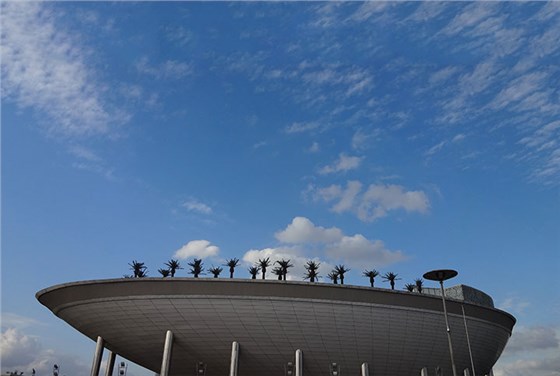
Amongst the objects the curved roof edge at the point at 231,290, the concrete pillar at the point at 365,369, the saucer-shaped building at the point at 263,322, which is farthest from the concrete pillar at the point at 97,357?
the concrete pillar at the point at 365,369

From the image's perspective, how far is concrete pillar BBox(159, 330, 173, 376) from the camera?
48128 millimetres

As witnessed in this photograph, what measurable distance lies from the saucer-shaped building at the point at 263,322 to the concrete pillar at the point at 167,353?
403 millimetres

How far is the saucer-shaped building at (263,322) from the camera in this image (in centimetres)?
4844

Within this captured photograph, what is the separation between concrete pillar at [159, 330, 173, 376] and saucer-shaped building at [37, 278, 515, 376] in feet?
1.32

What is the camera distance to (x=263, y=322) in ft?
162

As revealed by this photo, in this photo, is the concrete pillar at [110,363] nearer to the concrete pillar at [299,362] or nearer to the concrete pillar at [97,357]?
the concrete pillar at [97,357]

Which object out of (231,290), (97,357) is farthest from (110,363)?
(231,290)

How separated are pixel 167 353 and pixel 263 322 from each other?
11003 mm

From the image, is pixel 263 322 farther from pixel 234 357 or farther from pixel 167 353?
pixel 167 353

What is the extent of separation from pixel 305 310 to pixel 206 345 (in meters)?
12.7

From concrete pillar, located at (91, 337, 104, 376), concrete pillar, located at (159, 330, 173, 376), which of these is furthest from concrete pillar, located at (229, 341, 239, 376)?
concrete pillar, located at (91, 337, 104, 376)

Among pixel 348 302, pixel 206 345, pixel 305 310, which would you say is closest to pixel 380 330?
pixel 348 302

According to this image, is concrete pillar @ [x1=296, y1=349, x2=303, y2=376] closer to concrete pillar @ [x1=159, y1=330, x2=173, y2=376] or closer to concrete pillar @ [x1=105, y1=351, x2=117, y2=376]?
concrete pillar @ [x1=159, y1=330, x2=173, y2=376]

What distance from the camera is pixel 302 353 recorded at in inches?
2095
